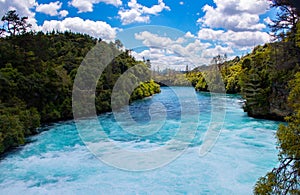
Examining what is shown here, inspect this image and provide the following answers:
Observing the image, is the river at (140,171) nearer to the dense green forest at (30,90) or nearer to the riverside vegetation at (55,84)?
the dense green forest at (30,90)

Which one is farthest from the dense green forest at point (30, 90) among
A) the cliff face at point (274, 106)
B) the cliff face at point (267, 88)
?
the cliff face at point (274, 106)

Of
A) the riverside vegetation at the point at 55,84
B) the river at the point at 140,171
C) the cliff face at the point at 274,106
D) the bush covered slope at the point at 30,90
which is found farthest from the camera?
the cliff face at the point at 274,106

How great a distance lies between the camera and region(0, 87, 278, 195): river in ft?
26.5

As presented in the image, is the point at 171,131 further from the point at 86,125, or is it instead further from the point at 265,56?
the point at 265,56

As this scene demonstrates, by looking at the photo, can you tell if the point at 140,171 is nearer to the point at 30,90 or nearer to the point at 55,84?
the point at 30,90

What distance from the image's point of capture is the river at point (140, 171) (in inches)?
317

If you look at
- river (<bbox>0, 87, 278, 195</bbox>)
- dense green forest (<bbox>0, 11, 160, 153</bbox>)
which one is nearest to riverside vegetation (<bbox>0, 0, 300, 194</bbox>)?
dense green forest (<bbox>0, 11, 160, 153</bbox>)

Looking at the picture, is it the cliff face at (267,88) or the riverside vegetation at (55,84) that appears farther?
the cliff face at (267,88)

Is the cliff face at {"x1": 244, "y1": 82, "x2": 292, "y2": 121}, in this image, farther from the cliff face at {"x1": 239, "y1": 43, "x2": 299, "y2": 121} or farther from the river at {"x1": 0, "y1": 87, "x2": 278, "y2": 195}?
the river at {"x1": 0, "y1": 87, "x2": 278, "y2": 195}

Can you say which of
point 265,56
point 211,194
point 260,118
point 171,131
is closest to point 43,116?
point 171,131

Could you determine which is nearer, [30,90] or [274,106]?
[30,90]

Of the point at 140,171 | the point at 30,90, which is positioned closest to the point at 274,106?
the point at 140,171

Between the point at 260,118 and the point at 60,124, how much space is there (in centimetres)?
1403

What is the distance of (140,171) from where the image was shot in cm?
950
